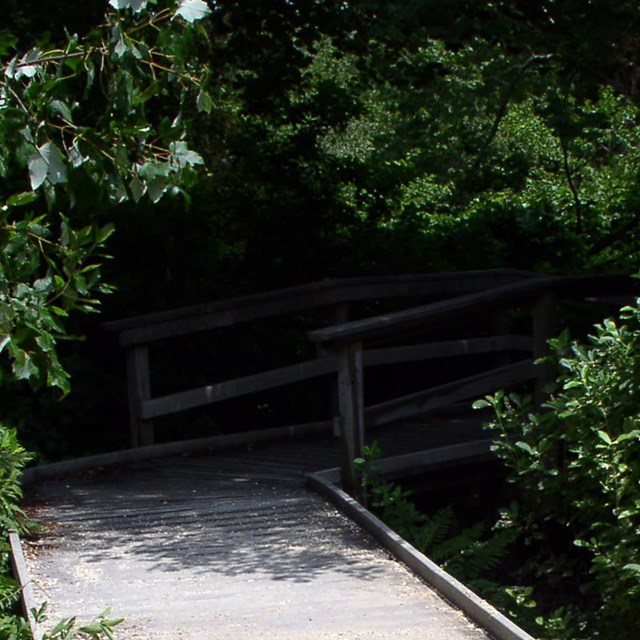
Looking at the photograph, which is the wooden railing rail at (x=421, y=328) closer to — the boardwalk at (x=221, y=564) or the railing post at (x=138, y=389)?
the boardwalk at (x=221, y=564)

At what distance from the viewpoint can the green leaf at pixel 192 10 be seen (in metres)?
3.82

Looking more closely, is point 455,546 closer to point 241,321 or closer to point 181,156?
point 181,156

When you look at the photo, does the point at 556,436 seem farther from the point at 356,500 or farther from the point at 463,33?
the point at 463,33

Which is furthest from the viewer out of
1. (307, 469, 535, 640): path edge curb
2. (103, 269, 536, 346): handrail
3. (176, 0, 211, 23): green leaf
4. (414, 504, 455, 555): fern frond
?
(103, 269, 536, 346): handrail

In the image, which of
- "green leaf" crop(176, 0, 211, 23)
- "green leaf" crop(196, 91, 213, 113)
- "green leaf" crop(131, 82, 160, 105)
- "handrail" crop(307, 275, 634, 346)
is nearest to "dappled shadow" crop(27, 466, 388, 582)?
"handrail" crop(307, 275, 634, 346)

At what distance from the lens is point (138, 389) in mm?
8258

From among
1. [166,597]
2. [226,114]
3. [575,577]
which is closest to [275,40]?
[226,114]

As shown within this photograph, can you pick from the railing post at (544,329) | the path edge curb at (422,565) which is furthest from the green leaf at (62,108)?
the railing post at (544,329)

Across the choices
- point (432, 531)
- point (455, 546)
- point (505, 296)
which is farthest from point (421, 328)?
point (455, 546)

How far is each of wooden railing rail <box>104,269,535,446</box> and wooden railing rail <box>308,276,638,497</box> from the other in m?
0.95

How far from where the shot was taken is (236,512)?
262 inches

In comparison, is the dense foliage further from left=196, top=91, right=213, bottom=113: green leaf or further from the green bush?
left=196, top=91, right=213, bottom=113: green leaf

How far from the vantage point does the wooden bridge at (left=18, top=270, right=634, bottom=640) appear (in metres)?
5.02

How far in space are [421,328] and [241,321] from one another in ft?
6.22
